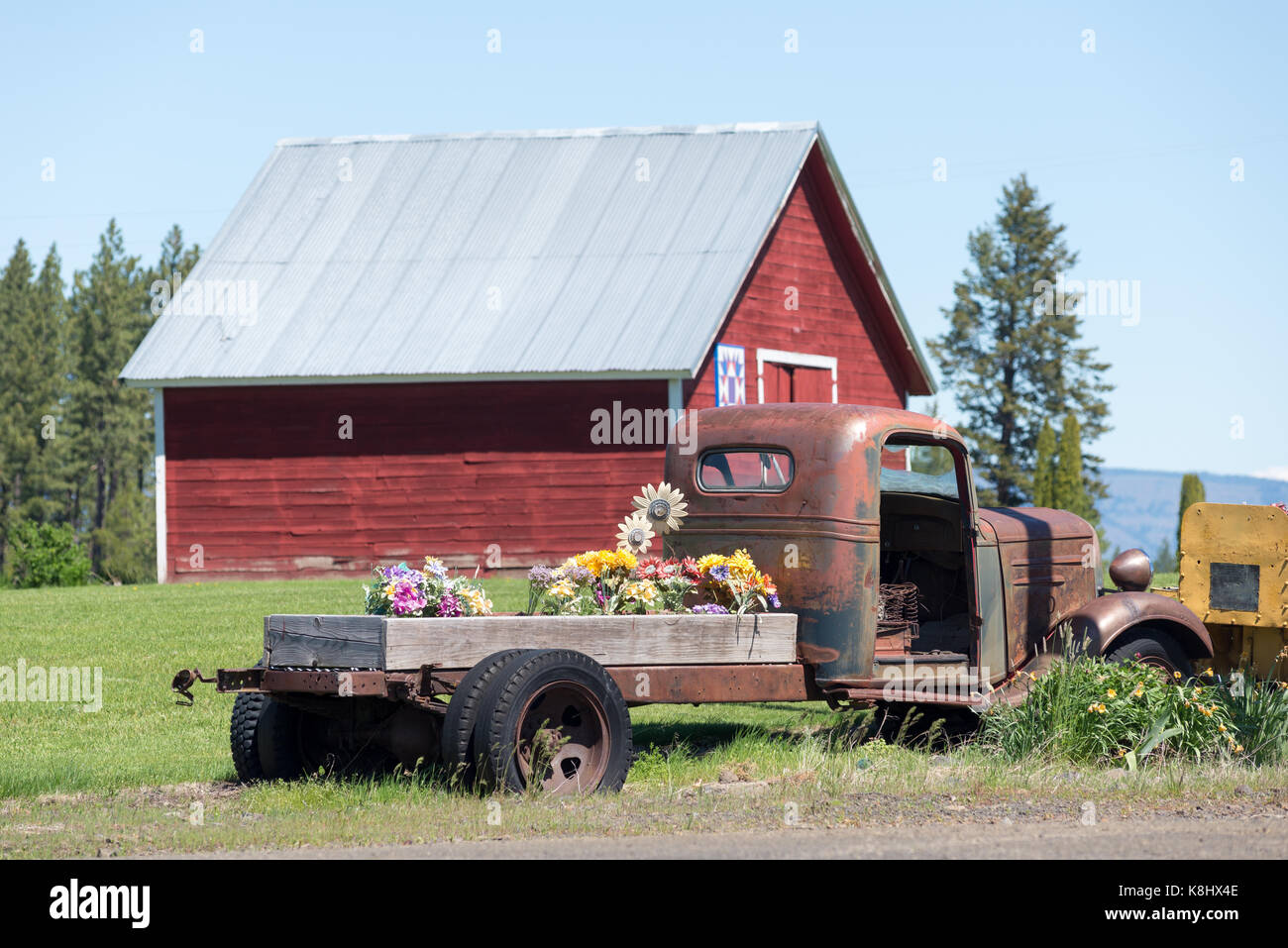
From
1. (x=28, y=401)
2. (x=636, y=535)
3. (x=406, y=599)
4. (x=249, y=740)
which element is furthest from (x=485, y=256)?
(x=28, y=401)

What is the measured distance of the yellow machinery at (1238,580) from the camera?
950 cm

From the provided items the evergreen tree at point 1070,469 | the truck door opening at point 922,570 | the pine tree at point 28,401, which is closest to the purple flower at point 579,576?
the truck door opening at point 922,570

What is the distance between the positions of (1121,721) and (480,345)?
52.0 ft

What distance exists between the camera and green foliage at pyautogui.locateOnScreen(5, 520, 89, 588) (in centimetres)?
2388

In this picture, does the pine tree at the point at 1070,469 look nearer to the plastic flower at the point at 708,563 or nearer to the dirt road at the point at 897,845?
the plastic flower at the point at 708,563

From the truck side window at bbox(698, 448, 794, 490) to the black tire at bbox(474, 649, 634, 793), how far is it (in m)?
2.00

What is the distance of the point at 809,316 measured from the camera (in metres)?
25.7

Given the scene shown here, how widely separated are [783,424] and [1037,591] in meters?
2.27

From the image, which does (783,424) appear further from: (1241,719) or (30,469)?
(30,469)

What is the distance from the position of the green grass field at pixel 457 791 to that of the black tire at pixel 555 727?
0.57ft

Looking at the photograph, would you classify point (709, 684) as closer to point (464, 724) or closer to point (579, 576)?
point (579, 576)

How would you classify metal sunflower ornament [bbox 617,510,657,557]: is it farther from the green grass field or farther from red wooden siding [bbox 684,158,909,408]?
red wooden siding [bbox 684,158,909,408]
